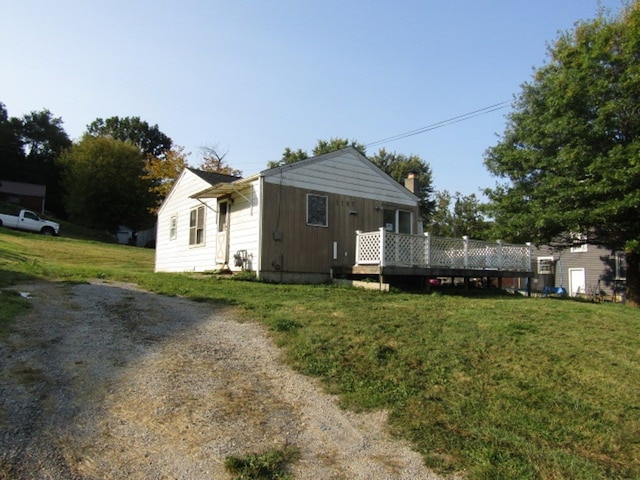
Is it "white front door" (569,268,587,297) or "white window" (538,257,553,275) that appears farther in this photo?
"white window" (538,257,553,275)

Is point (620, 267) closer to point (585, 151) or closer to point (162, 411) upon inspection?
point (585, 151)

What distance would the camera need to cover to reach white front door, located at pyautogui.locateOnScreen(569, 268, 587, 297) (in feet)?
88.0

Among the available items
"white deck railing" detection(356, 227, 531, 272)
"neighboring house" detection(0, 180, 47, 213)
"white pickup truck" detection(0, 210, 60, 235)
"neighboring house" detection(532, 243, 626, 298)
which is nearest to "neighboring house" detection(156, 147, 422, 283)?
"white deck railing" detection(356, 227, 531, 272)

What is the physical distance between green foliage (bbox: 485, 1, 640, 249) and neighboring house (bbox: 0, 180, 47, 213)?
46.7 metres

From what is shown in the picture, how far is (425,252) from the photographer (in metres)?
13.8

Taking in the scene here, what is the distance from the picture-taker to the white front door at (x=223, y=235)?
15.5m

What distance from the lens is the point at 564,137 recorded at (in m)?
16.1

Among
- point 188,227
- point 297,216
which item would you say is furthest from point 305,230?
point 188,227

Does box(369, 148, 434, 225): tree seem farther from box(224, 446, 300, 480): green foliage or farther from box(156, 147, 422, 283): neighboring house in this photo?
box(224, 446, 300, 480): green foliage

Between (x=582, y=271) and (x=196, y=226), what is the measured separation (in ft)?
69.1

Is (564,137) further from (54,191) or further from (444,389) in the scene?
(54,191)

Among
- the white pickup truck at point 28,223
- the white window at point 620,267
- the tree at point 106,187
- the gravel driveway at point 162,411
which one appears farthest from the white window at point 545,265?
the tree at point 106,187

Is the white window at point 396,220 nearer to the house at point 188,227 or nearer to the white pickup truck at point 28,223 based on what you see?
the house at point 188,227

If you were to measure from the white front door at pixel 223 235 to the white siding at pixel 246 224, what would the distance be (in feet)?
0.95
